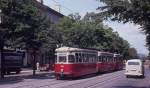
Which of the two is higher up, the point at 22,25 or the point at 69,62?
the point at 22,25

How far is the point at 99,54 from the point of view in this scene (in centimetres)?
5594

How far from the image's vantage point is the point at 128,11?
24766 mm

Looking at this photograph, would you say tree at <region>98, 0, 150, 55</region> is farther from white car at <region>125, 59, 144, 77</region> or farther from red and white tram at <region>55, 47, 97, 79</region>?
white car at <region>125, 59, 144, 77</region>

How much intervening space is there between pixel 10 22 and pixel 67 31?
2751 cm

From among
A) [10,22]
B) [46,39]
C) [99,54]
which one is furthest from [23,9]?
[99,54]

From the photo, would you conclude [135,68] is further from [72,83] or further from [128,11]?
[128,11]

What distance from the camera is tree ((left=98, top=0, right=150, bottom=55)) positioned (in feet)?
78.1

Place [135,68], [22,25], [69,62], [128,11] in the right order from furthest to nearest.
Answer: [135,68] < [22,25] < [69,62] < [128,11]

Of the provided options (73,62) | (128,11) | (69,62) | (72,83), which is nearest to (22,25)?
(69,62)

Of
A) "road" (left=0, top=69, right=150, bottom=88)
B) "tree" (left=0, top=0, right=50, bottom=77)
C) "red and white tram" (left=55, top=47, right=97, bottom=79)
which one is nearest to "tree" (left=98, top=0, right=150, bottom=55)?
"road" (left=0, top=69, right=150, bottom=88)

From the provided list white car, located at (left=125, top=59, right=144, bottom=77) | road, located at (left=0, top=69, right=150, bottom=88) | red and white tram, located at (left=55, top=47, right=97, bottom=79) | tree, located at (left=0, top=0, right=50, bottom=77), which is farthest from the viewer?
white car, located at (left=125, top=59, right=144, bottom=77)

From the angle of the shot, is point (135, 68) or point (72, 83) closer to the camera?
point (72, 83)

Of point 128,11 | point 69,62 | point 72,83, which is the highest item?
point 128,11

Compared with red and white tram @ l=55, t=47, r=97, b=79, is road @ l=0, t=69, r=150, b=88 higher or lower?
lower
